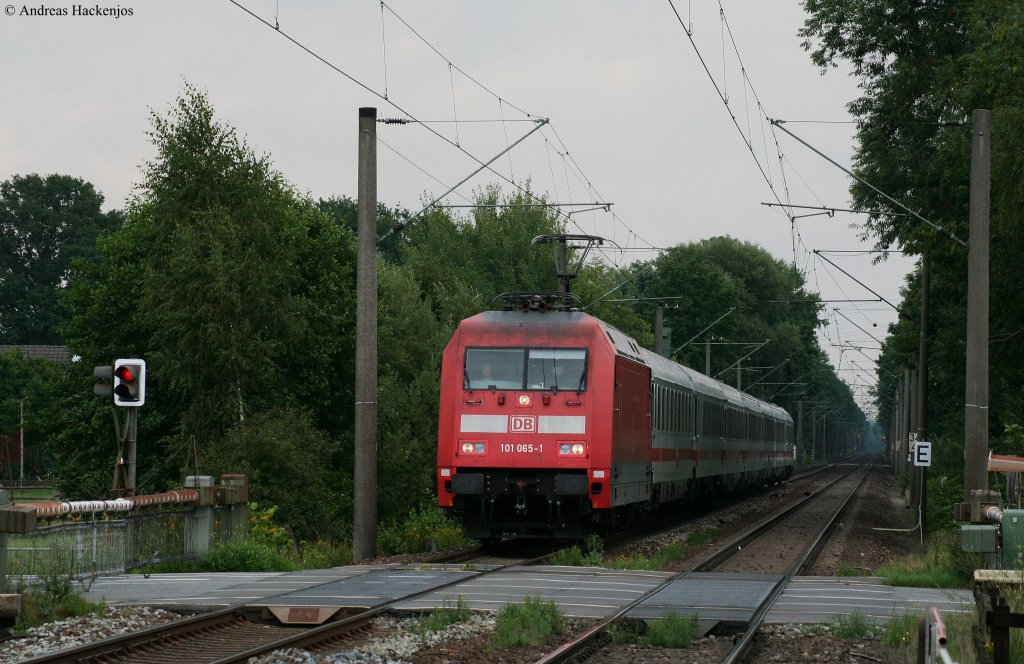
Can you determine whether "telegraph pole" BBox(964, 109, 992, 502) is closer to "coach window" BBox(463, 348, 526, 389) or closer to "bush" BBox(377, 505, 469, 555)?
"coach window" BBox(463, 348, 526, 389)

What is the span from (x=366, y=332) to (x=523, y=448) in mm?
2916

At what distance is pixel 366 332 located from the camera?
70.0ft

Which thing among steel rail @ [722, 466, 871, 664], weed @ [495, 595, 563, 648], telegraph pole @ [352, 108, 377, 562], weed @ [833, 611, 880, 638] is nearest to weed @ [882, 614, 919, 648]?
weed @ [833, 611, 880, 638]

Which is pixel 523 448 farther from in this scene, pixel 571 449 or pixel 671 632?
pixel 671 632

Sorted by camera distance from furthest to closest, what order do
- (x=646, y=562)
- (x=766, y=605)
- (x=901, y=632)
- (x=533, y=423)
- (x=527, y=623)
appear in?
1. (x=533, y=423)
2. (x=646, y=562)
3. (x=766, y=605)
4. (x=527, y=623)
5. (x=901, y=632)

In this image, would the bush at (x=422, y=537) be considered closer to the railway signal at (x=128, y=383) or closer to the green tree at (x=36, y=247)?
the railway signal at (x=128, y=383)

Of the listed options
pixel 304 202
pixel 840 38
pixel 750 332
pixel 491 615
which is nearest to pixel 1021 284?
pixel 840 38

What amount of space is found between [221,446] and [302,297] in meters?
9.33

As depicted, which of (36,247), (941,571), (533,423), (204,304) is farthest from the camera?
(36,247)

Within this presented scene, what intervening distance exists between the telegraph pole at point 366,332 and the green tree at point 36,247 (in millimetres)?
Answer: 68295

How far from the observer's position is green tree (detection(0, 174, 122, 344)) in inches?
3403

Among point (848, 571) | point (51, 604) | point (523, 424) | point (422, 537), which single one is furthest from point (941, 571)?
point (422, 537)

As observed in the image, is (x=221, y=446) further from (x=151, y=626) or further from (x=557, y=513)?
(x=151, y=626)

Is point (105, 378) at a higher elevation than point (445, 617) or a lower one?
higher
